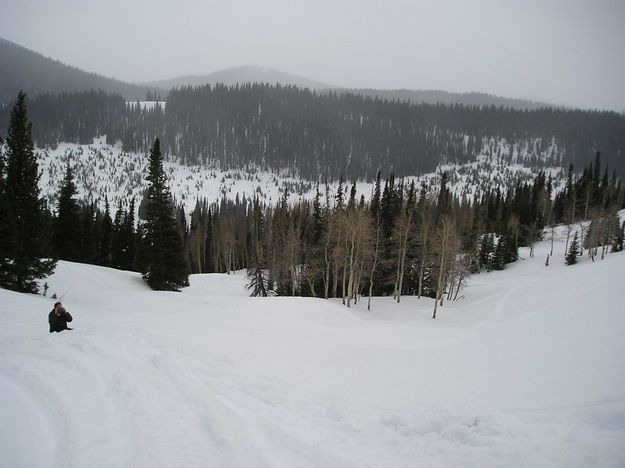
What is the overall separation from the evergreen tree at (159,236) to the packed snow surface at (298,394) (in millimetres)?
11161

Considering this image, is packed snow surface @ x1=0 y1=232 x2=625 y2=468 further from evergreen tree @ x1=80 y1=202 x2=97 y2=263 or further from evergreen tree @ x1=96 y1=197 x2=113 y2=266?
evergreen tree @ x1=96 y1=197 x2=113 y2=266

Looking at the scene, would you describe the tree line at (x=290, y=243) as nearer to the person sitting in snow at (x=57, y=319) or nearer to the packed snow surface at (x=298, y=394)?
the packed snow surface at (x=298, y=394)

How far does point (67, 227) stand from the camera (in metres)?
38.3

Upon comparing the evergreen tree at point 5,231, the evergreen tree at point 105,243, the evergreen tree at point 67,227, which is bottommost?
the evergreen tree at point 105,243

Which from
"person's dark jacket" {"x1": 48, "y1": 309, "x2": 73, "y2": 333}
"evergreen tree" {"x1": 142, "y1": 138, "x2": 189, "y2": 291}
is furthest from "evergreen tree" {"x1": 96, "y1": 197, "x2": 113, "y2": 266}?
"person's dark jacket" {"x1": 48, "y1": 309, "x2": 73, "y2": 333}

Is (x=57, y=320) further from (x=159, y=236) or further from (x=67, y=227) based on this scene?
(x=67, y=227)

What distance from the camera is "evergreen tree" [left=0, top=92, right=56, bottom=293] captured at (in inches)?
742

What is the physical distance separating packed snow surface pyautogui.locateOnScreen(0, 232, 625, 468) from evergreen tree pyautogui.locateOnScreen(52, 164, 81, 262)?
81.4 ft

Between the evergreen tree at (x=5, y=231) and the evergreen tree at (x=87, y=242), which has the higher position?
the evergreen tree at (x=5, y=231)

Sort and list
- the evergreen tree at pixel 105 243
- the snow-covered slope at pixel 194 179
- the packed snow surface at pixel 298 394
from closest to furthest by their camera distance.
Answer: the packed snow surface at pixel 298 394 < the evergreen tree at pixel 105 243 < the snow-covered slope at pixel 194 179

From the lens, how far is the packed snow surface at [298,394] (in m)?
5.58

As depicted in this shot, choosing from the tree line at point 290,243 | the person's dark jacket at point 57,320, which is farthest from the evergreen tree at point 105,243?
the person's dark jacket at point 57,320

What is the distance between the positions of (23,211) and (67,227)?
22395 millimetres

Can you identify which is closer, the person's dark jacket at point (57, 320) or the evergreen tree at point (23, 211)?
the person's dark jacket at point (57, 320)
